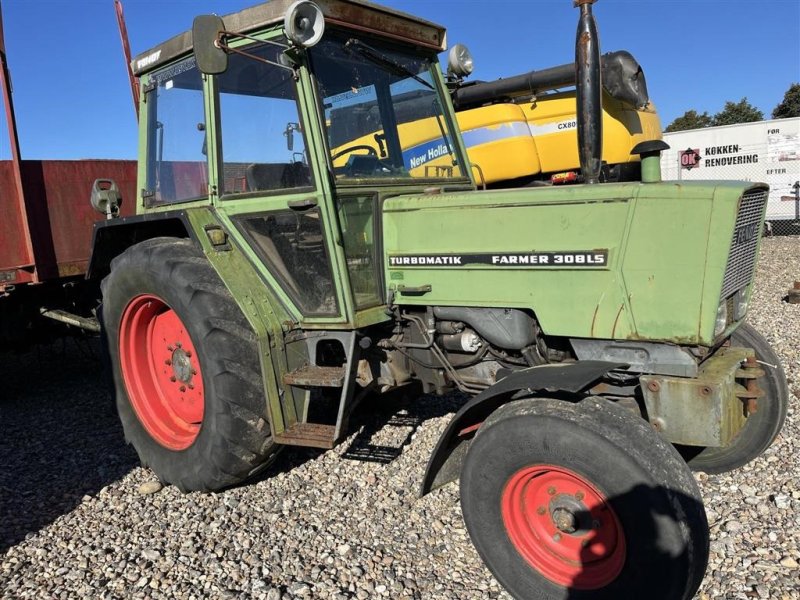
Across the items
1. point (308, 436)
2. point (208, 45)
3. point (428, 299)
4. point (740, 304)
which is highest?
point (208, 45)

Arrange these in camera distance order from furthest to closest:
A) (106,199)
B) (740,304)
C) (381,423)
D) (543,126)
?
(543,126), (381,423), (106,199), (740,304)

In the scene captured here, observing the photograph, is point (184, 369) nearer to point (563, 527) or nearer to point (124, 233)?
point (124, 233)

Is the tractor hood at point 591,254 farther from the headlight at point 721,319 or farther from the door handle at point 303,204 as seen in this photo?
the door handle at point 303,204

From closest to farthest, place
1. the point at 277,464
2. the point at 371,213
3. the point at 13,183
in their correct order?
1. the point at 371,213
2. the point at 277,464
3. the point at 13,183

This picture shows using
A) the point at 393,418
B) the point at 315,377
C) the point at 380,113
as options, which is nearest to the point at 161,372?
the point at 315,377

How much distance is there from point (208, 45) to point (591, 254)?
6.52ft

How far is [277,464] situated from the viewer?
13.2 ft

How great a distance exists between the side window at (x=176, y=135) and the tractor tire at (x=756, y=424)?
3.13m

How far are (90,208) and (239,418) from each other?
3.15m

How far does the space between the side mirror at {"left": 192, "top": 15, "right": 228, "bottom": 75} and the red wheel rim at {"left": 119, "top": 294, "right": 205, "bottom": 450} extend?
1413 mm

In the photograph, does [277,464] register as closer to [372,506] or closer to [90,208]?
[372,506]

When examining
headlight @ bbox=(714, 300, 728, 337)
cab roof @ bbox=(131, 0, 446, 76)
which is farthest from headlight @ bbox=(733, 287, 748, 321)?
cab roof @ bbox=(131, 0, 446, 76)

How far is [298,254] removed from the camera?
11.2 ft

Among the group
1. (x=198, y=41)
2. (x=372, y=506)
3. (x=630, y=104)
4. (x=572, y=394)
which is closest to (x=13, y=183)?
(x=198, y=41)
